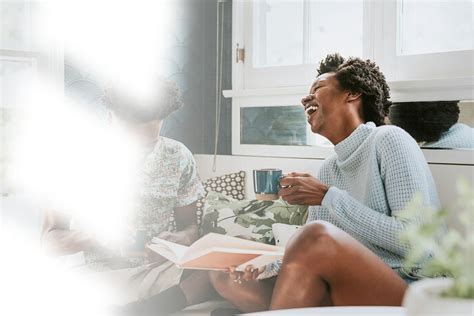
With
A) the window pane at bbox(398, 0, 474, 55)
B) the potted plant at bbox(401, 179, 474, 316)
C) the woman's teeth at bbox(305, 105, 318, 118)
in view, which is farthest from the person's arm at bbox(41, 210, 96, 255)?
the potted plant at bbox(401, 179, 474, 316)

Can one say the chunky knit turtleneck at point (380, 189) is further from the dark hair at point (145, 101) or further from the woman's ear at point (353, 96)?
the dark hair at point (145, 101)

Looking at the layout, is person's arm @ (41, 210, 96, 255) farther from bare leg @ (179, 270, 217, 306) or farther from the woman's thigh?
the woman's thigh

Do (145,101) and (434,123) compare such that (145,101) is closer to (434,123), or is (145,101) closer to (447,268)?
(434,123)

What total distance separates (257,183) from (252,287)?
13.3 inches

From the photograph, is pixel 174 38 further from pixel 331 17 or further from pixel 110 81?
pixel 331 17

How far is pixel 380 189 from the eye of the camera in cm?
194

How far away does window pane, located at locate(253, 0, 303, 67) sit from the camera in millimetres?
2812

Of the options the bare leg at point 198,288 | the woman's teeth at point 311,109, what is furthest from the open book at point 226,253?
the woman's teeth at point 311,109

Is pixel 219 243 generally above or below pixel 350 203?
below

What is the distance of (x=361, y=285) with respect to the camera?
1.72 meters

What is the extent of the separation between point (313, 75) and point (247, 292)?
1.01 m

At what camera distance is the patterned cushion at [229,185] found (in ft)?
8.71

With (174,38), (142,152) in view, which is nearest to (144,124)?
(142,152)

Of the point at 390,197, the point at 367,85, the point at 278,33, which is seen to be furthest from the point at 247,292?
the point at 278,33
